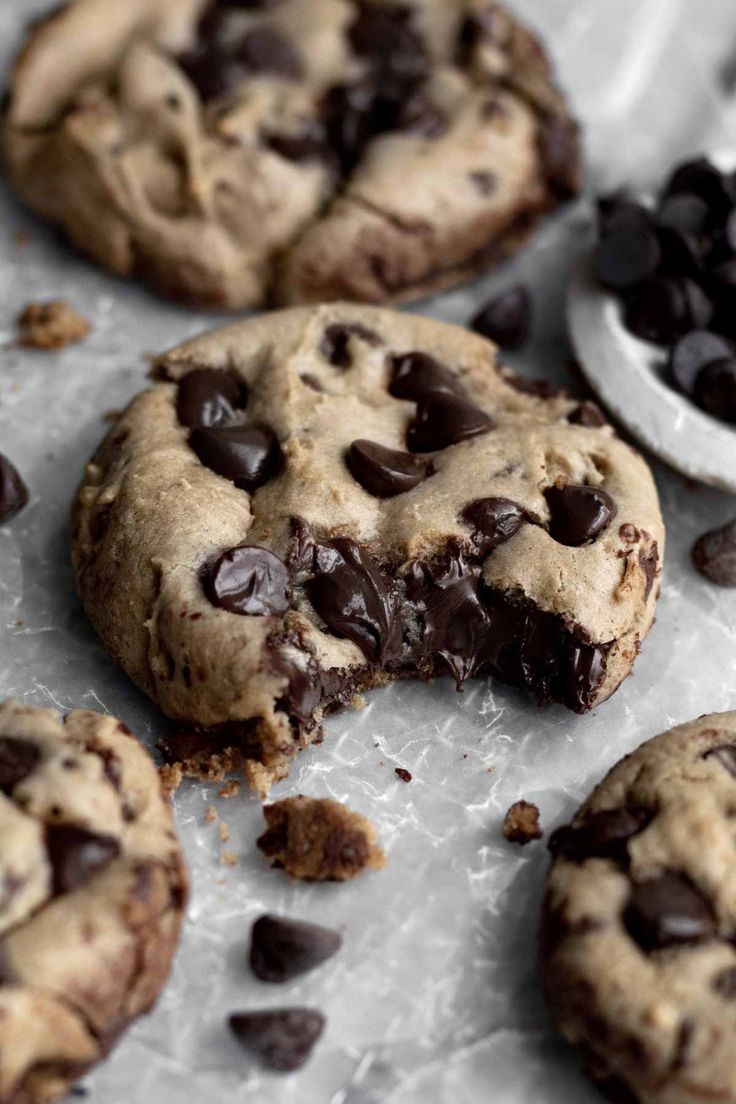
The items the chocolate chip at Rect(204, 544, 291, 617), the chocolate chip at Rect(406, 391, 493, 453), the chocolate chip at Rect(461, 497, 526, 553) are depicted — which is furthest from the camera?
the chocolate chip at Rect(406, 391, 493, 453)

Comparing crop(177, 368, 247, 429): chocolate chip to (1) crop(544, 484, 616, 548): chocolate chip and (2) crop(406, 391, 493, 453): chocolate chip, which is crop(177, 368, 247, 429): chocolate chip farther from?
(1) crop(544, 484, 616, 548): chocolate chip

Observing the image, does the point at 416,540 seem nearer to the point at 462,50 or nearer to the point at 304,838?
the point at 304,838

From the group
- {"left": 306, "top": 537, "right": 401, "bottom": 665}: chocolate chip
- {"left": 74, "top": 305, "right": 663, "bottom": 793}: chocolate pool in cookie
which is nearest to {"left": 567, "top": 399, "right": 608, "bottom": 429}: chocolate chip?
{"left": 74, "top": 305, "right": 663, "bottom": 793}: chocolate pool in cookie

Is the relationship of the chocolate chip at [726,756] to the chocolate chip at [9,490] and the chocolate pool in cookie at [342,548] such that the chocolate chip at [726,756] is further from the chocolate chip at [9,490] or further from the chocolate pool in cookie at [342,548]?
the chocolate chip at [9,490]

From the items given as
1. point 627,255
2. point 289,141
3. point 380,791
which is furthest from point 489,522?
point 289,141

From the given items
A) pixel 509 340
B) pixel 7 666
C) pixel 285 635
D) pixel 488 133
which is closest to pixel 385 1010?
pixel 285 635

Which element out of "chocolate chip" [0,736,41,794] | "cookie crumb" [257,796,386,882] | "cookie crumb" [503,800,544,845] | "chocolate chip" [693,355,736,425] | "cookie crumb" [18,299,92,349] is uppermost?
"chocolate chip" [693,355,736,425]
